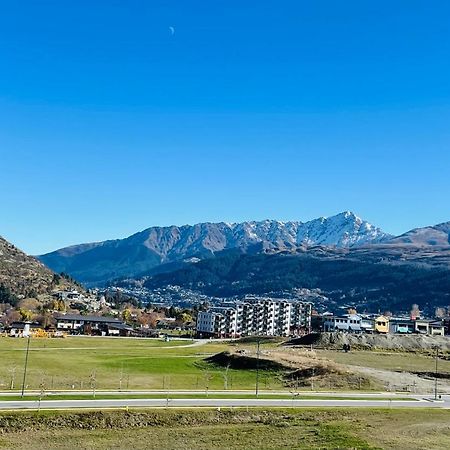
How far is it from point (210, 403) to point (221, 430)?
10103 mm

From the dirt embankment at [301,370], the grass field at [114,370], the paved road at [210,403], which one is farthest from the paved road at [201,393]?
the dirt embankment at [301,370]

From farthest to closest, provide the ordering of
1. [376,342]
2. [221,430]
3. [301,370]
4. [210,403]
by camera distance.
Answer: [376,342], [301,370], [210,403], [221,430]

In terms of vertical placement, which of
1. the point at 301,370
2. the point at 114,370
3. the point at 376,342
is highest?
the point at 376,342

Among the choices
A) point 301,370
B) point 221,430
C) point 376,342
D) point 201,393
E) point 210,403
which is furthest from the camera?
point 376,342

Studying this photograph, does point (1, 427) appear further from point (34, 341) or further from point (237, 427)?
point (34, 341)

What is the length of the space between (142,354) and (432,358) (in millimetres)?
77745

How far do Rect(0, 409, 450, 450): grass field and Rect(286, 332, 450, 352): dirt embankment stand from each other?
10341cm

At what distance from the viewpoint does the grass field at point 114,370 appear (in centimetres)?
9006

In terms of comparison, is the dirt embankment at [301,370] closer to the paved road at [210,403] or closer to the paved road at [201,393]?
the paved road at [201,393]

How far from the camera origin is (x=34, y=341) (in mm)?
169750

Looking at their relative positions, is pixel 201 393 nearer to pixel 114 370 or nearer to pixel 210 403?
pixel 210 403

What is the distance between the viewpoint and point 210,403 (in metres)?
73.6

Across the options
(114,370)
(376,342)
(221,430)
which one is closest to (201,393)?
(221,430)

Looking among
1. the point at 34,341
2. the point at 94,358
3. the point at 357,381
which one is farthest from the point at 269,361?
the point at 34,341
